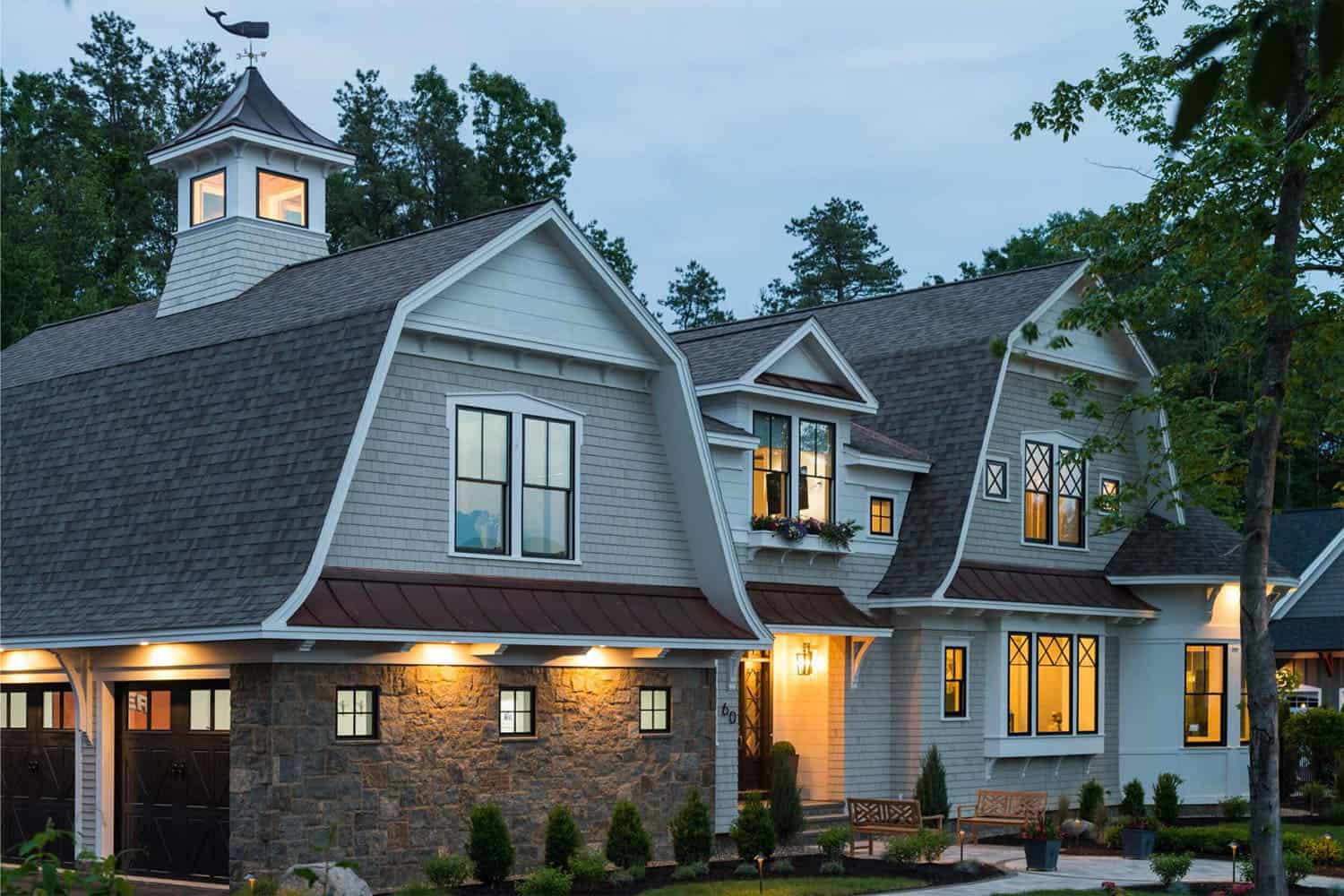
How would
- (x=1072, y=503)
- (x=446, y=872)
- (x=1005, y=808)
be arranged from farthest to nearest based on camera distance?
(x=1072, y=503)
(x=1005, y=808)
(x=446, y=872)

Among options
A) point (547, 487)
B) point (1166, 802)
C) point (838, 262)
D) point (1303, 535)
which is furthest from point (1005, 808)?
point (838, 262)

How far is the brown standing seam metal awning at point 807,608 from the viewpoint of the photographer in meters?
21.1

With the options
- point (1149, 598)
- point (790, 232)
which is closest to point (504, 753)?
point (1149, 598)

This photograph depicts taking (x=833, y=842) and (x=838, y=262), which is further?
(x=838, y=262)

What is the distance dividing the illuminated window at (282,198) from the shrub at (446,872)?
32.6ft

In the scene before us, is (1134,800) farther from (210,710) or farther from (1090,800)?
(210,710)

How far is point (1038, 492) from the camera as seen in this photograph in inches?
1000

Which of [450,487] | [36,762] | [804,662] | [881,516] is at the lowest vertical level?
[36,762]

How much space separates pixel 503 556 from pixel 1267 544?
770cm

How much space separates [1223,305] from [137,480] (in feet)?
37.1

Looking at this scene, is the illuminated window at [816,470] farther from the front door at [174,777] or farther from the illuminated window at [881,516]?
the front door at [174,777]

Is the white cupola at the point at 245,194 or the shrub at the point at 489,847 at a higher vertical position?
the white cupola at the point at 245,194

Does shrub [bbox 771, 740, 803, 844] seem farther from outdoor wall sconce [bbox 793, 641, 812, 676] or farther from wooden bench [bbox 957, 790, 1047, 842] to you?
outdoor wall sconce [bbox 793, 641, 812, 676]

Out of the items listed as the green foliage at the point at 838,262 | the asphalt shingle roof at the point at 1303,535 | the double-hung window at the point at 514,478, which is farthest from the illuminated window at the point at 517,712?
the green foliage at the point at 838,262
